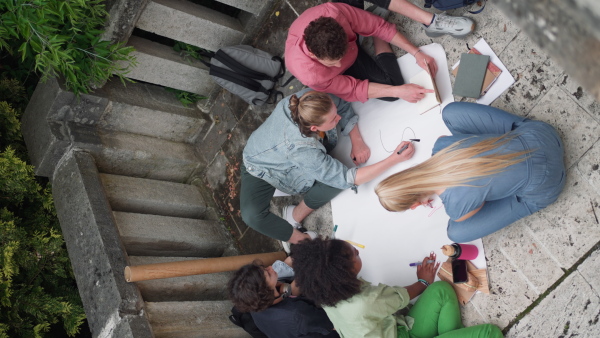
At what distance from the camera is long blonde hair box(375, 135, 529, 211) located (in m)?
2.58

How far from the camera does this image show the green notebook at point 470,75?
→ 3.20 metres

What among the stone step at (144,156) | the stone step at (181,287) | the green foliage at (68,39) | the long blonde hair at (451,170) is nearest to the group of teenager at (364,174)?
the long blonde hair at (451,170)

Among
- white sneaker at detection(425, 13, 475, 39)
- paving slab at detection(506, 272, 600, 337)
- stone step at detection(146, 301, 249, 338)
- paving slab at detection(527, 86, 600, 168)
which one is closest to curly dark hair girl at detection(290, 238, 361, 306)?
stone step at detection(146, 301, 249, 338)

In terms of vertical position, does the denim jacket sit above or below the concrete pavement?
below

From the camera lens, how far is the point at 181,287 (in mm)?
3891

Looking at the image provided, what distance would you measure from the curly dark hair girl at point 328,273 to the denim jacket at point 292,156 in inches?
21.0

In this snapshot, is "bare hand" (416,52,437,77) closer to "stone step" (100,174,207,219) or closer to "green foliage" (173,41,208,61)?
"green foliage" (173,41,208,61)

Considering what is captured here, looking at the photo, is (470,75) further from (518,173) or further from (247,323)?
(247,323)

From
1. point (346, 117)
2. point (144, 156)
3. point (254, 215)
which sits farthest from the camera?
point (144, 156)

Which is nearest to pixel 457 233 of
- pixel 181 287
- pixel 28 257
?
pixel 181 287

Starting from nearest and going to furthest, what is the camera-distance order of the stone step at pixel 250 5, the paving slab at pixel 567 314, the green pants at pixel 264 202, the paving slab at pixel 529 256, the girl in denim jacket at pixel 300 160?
the paving slab at pixel 567 314 → the paving slab at pixel 529 256 → the girl in denim jacket at pixel 300 160 → the green pants at pixel 264 202 → the stone step at pixel 250 5

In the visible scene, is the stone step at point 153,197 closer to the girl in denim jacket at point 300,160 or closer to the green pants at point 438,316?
the girl in denim jacket at point 300,160

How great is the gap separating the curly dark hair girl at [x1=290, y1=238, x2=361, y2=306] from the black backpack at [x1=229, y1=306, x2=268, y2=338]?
63cm

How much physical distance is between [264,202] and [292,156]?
0.58 m
